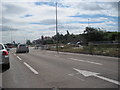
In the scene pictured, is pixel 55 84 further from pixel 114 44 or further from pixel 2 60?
pixel 114 44

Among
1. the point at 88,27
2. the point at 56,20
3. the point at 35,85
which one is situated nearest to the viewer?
the point at 35,85

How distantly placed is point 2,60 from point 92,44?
15029 millimetres

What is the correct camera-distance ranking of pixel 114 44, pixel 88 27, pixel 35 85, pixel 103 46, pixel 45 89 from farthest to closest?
pixel 88 27
pixel 103 46
pixel 114 44
pixel 35 85
pixel 45 89

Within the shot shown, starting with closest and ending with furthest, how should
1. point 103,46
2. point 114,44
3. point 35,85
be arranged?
point 35,85 < point 114,44 < point 103,46

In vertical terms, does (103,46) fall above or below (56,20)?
below

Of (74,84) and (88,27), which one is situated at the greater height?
(88,27)

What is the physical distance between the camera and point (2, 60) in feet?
32.1

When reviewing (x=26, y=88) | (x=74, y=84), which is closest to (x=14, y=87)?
(x=26, y=88)

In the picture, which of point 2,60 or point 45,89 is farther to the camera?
point 2,60

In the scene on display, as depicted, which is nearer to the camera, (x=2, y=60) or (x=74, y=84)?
(x=74, y=84)

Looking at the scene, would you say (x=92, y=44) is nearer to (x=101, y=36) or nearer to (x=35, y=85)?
(x=35, y=85)

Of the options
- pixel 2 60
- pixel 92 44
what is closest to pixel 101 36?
pixel 92 44

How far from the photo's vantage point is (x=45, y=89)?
5.50 m

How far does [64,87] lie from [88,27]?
6024 centimetres
